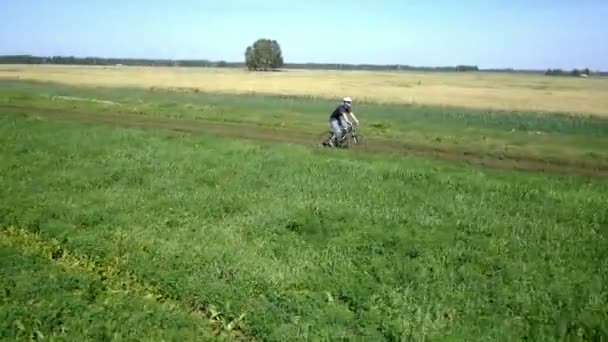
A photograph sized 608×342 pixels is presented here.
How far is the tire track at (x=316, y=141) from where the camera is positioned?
73.8ft

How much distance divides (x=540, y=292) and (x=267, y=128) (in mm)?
24017

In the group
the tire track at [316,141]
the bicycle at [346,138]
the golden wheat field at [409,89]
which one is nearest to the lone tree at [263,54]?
the golden wheat field at [409,89]

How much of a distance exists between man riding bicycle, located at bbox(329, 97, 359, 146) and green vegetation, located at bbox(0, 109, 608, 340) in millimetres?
3772

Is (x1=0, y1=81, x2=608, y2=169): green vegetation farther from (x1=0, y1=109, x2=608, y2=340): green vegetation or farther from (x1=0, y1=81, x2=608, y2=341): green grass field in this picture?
(x1=0, y1=109, x2=608, y2=340): green vegetation

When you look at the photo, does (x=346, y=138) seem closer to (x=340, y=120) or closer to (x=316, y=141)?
(x=340, y=120)

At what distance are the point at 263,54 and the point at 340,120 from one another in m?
169

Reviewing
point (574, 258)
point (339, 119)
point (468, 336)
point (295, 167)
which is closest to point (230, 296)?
point (468, 336)

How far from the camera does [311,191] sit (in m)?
16.3

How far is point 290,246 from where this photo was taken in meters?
12.2

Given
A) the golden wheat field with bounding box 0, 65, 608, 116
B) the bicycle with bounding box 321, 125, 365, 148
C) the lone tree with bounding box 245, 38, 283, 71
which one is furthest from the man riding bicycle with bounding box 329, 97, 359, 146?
the lone tree with bounding box 245, 38, 283, 71

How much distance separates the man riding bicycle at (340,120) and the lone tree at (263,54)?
550 feet

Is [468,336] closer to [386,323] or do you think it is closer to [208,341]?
[386,323]

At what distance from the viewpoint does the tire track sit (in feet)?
73.8

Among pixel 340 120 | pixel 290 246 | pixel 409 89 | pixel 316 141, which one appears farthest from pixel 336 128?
pixel 409 89
